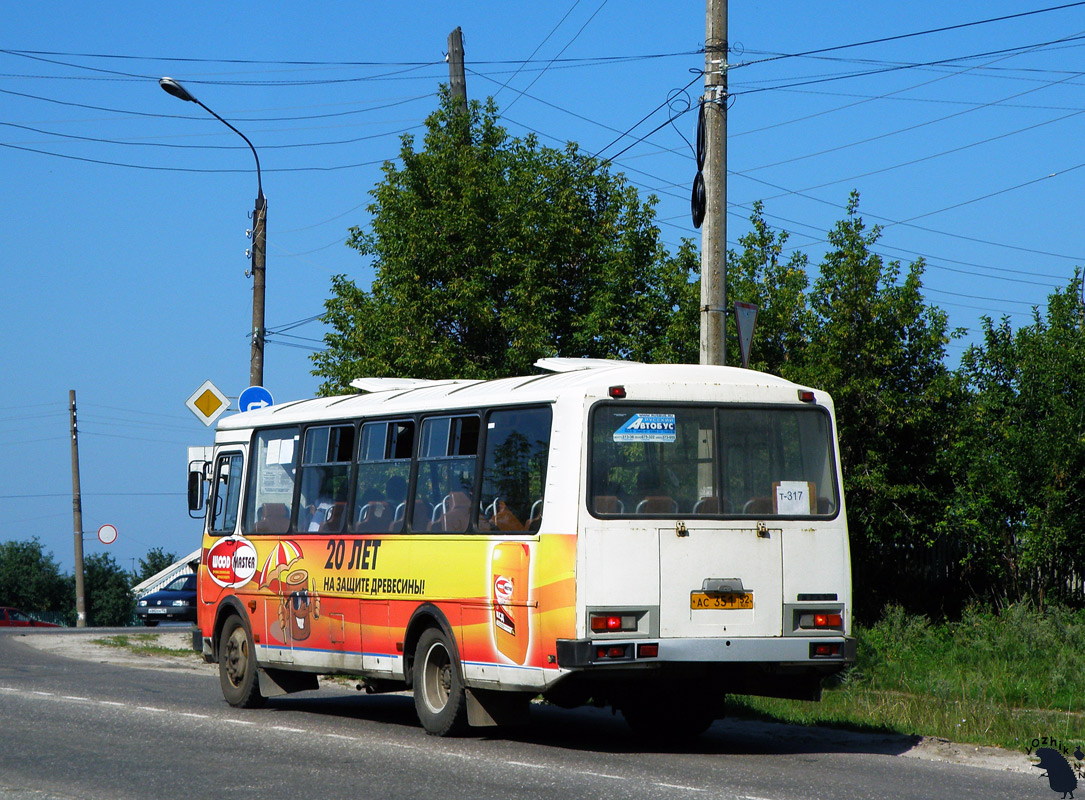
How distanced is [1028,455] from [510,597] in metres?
10.8

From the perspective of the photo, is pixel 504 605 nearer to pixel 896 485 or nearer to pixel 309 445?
pixel 309 445

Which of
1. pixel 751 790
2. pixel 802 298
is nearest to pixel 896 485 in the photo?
pixel 802 298

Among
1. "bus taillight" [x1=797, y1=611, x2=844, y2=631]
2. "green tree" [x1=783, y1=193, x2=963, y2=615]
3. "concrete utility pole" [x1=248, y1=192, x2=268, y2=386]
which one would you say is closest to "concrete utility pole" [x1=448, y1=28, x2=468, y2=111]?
"concrete utility pole" [x1=248, y1=192, x2=268, y2=386]

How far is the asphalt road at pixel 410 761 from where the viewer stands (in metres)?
9.06

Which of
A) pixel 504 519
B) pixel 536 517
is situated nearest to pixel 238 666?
pixel 504 519

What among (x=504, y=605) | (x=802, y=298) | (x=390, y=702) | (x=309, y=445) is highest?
(x=802, y=298)

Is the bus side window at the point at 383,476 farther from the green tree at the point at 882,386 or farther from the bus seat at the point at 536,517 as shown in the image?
the green tree at the point at 882,386

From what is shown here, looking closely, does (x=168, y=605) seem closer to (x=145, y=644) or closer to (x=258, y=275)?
(x=145, y=644)

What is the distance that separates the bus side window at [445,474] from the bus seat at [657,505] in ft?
5.57

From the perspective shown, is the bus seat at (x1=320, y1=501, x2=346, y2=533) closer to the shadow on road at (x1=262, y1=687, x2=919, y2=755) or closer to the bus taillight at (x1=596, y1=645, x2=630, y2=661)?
the shadow on road at (x1=262, y1=687, x2=919, y2=755)

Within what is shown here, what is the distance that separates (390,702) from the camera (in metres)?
16.2

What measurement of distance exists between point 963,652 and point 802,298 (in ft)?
21.1

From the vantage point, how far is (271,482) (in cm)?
1520

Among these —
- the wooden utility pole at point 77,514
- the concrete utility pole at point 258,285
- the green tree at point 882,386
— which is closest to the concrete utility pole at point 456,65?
the concrete utility pole at point 258,285
